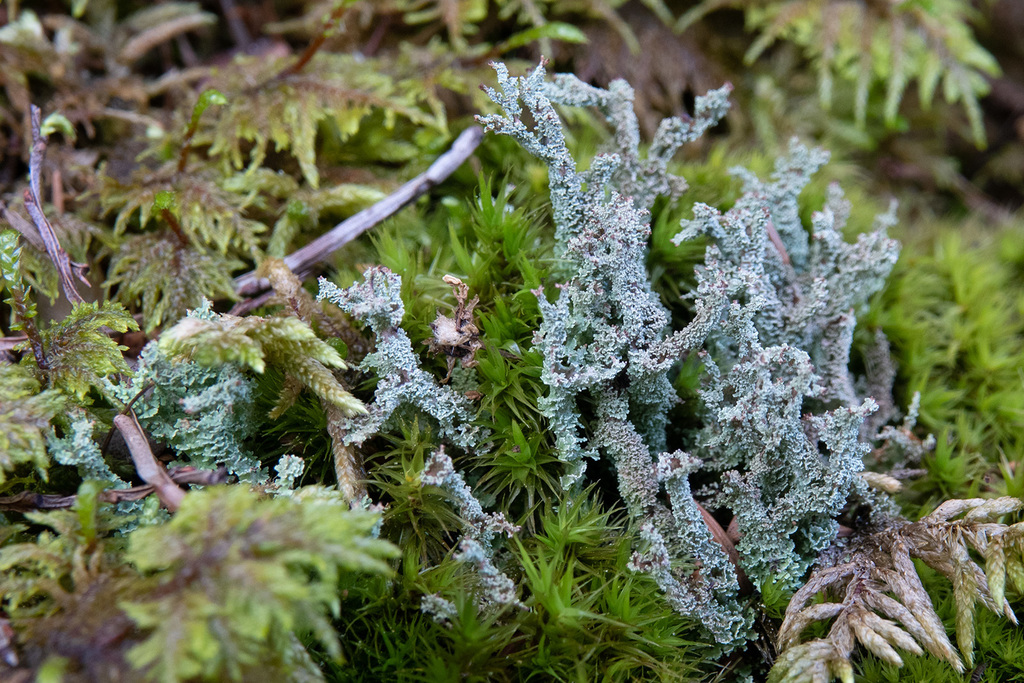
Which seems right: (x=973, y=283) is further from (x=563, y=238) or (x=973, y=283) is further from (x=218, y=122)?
(x=218, y=122)

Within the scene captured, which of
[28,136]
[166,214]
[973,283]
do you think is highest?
[28,136]

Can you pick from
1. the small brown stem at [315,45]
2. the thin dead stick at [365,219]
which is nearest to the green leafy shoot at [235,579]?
the thin dead stick at [365,219]

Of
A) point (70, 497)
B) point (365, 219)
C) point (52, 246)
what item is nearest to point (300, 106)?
point (365, 219)

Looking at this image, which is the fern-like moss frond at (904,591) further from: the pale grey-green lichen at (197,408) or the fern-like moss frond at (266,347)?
the pale grey-green lichen at (197,408)

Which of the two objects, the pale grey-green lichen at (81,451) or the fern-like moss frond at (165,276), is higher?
the fern-like moss frond at (165,276)

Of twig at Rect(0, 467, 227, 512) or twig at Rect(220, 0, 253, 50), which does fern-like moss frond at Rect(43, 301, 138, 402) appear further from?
twig at Rect(220, 0, 253, 50)

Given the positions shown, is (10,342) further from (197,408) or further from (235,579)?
(235,579)

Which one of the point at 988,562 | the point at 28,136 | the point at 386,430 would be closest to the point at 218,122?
the point at 28,136
